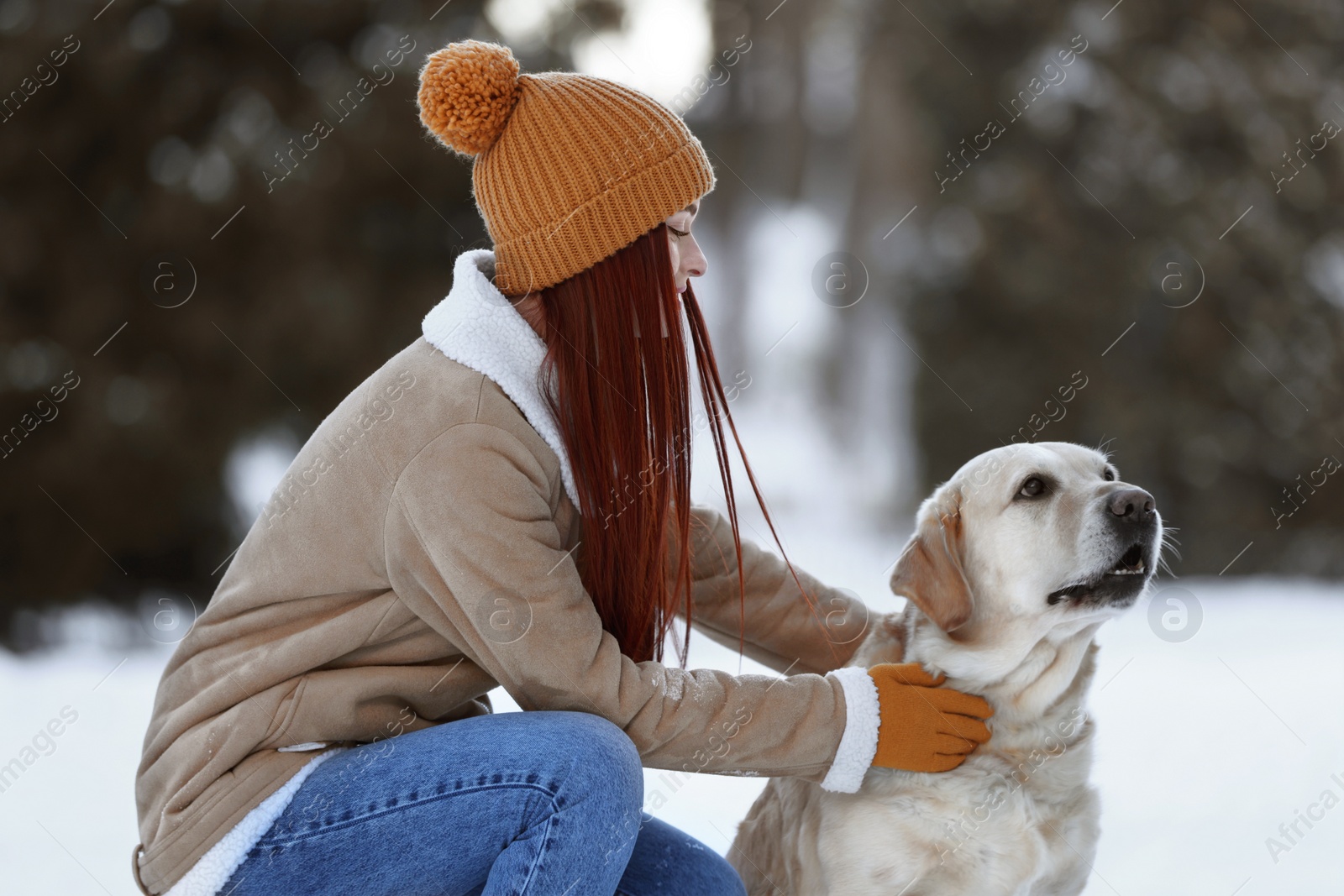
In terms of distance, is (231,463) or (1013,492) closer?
(1013,492)

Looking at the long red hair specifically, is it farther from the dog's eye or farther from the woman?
the dog's eye

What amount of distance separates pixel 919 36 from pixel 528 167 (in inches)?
211

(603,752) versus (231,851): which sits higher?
(231,851)

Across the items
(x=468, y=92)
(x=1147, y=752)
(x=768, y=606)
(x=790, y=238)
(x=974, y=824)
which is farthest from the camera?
(x=790, y=238)

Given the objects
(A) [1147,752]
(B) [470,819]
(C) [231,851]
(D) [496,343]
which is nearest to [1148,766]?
(A) [1147,752]

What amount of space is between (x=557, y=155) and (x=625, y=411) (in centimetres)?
39

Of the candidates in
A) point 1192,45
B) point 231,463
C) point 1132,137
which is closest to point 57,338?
point 231,463

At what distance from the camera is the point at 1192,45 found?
5961 mm

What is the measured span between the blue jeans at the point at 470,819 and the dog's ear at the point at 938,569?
58 centimetres

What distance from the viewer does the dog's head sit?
175 centimetres

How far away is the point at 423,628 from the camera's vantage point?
1.62m

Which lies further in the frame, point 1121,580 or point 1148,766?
point 1148,766

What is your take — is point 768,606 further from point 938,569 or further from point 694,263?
point 694,263

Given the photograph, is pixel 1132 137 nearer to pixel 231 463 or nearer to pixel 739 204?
pixel 739 204
